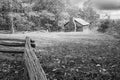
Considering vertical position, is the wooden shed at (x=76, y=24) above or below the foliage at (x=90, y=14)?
below

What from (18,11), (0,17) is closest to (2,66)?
(18,11)

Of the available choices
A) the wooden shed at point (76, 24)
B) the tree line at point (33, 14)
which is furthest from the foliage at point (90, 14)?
the wooden shed at point (76, 24)

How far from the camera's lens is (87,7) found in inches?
2542

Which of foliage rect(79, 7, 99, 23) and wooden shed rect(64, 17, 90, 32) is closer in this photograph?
wooden shed rect(64, 17, 90, 32)

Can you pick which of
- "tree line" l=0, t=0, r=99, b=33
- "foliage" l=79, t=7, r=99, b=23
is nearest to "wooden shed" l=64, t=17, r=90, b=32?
"tree line" l=0, t=0, r=99, b=33

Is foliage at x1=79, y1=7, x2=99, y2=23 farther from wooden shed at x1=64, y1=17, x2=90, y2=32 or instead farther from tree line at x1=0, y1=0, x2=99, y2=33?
wooden shed at x1=64, y1=17, x2=90, y2=32

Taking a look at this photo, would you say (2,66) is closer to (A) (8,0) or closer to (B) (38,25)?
(A) (8,0)

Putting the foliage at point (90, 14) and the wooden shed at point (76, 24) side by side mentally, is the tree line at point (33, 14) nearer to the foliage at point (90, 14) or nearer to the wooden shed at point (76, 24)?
the wooden shed at point (76, 24)

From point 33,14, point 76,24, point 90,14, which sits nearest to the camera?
point 33,14

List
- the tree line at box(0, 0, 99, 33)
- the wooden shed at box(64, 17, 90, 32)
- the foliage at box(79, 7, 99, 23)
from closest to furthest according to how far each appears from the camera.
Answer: the tree line at box(0, 0, 99, 33)
the wooden shed at box(64, 17, 90, 32)
the foliage at box(79, 7, 99, 23)

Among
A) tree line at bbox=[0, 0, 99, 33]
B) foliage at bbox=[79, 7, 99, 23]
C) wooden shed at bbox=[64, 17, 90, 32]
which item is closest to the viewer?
tree line at bbox=[0, 0, 99, 33]

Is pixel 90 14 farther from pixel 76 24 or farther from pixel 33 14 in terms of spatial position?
pixel 33 14

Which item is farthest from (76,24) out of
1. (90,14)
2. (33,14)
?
(90,14)

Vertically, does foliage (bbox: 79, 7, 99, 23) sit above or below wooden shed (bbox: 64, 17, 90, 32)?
above
